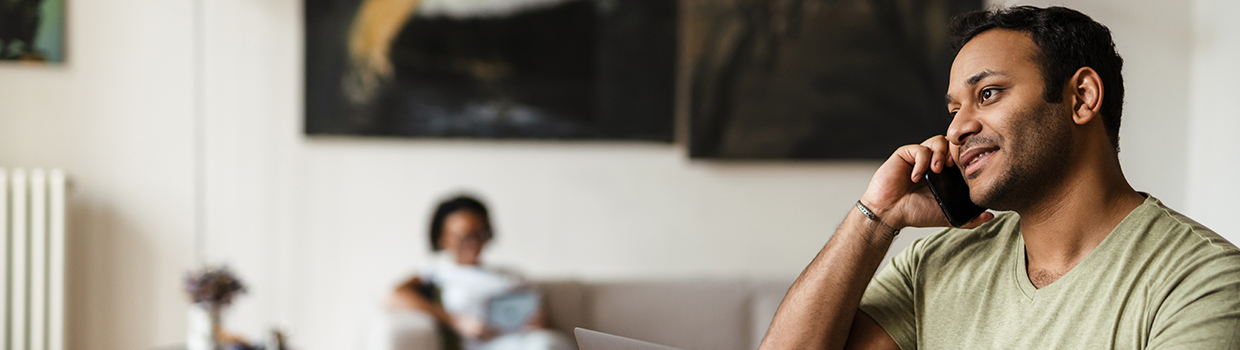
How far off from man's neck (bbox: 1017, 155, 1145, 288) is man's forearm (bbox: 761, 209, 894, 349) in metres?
0.20

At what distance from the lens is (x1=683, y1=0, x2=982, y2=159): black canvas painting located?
2.65 m

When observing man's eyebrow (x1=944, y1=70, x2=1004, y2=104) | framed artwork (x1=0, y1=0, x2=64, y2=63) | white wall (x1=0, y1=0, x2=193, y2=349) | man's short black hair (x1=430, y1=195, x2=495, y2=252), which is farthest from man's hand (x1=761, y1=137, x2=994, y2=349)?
framed artwork (x1=0, y1=0, x2=64, y2=63)

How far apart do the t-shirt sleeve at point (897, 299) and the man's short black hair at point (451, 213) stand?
160cm

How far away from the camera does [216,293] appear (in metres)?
2.15

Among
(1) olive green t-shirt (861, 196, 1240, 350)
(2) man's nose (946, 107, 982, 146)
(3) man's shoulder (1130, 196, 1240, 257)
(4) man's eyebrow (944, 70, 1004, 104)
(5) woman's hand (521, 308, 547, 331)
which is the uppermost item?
(4) man's eyebrow (944, 70, 1004, 104)

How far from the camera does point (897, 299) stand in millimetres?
1047

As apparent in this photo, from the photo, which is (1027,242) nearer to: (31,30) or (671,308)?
(671,308)

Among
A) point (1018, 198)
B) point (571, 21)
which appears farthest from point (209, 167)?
point (1018, 198)

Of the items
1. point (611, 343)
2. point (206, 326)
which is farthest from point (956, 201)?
point (206, 326)

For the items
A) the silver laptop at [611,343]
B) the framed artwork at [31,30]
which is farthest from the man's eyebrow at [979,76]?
the framed artwork at [31,30]

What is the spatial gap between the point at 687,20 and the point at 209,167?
1.74 metres

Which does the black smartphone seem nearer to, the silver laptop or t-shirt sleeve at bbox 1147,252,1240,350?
t-shirt sleeve at bbox 1147,252,1240,350

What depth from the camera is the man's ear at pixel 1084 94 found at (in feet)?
2.75

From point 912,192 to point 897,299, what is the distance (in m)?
0.15
